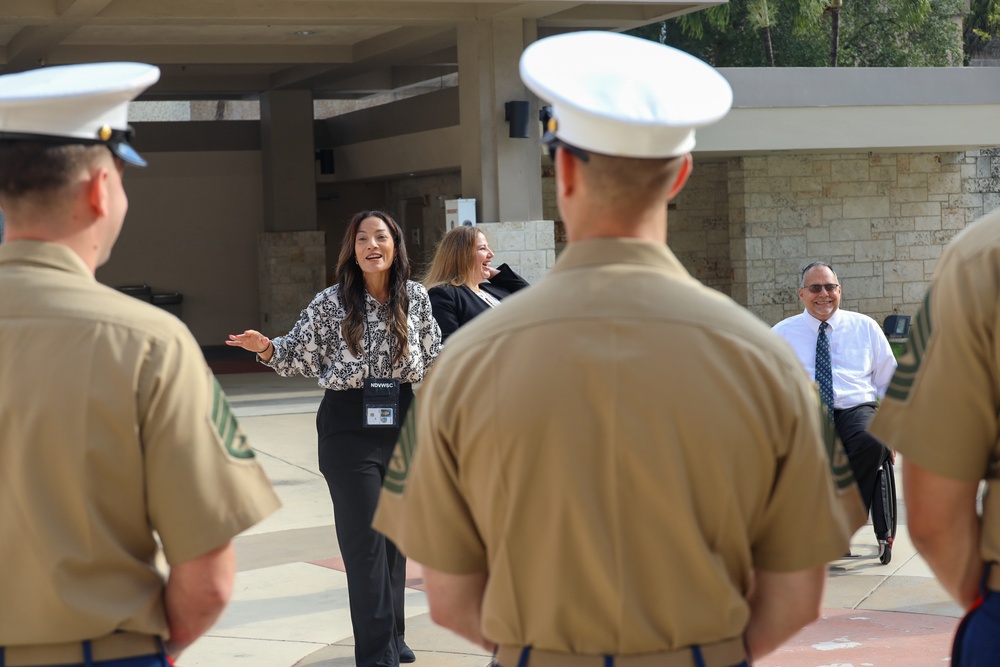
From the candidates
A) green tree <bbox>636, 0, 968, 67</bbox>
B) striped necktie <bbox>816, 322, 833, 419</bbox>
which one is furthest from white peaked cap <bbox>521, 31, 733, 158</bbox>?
green tree <bbox>636, 0, 968, 67</bbox>

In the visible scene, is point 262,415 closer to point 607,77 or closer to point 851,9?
point 607,77

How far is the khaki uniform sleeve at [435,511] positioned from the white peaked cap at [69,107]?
0.67 metres

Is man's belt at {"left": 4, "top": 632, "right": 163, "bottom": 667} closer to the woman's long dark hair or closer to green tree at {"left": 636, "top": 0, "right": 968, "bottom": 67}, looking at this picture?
the woman's long dark hair

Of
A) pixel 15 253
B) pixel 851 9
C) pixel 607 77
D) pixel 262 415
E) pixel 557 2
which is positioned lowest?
pixel 262 415

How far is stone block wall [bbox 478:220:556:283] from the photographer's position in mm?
14102

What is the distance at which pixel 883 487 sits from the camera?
6.71m

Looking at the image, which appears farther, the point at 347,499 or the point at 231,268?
the point at 231,268

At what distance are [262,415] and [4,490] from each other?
1116 centimetres

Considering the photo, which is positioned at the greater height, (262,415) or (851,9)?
(851,9)

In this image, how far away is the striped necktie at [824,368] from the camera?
6762 mm

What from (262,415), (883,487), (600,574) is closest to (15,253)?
(600,574)

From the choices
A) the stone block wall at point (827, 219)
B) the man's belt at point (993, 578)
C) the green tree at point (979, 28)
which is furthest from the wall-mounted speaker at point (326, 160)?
the man's belt at point (993, 578)

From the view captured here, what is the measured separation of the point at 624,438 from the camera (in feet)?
6.28

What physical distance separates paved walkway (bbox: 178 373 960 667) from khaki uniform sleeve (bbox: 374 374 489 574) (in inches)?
126
